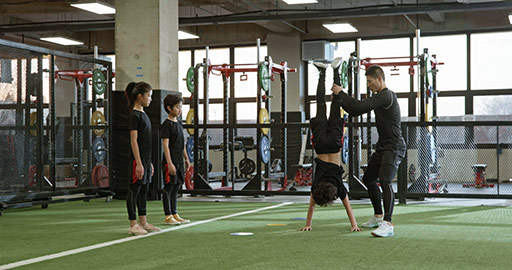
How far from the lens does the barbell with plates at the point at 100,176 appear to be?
9.52 meters

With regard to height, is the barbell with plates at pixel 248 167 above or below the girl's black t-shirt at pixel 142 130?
below

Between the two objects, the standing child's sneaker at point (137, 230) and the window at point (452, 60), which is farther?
the window at point (452, 60)

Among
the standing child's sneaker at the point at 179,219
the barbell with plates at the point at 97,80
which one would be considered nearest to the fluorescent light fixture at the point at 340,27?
the barbell with plates at the point at 97,80

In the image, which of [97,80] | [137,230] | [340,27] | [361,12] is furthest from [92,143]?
[340,27]

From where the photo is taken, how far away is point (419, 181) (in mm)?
8914

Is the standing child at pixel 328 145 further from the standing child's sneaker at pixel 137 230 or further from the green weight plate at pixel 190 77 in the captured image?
the green weight plate at pixel 190 77

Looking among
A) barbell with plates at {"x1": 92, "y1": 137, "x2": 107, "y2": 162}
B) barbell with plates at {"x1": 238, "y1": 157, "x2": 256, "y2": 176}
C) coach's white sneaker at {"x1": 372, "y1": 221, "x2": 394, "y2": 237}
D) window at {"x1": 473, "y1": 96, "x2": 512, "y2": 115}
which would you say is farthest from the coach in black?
window at {"x1": 473, "y1": 96, "x2": 512, "y2": 115}

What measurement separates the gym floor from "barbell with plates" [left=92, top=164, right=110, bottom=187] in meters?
1.66

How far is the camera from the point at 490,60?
49.1 feet

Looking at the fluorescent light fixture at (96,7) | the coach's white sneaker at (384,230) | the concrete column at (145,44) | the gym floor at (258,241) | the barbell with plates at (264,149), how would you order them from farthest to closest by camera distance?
1. the fluorescent light fixture at (96,7)
2. the barbell with plates at (264,149)
3. the concrete column at (145,44)
4. the coach's white sneaker at (384,230)
5. the gym floor at (258,241)

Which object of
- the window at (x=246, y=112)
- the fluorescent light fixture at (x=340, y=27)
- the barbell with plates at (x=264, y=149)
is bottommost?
the barbell with plates at (x=264, y=149)

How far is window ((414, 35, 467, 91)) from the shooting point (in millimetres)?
15234

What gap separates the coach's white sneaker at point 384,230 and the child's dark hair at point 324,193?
0.44 meters

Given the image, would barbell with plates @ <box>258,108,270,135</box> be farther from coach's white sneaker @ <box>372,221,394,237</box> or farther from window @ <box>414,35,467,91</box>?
window @ <box>414,35,467,91</box>
